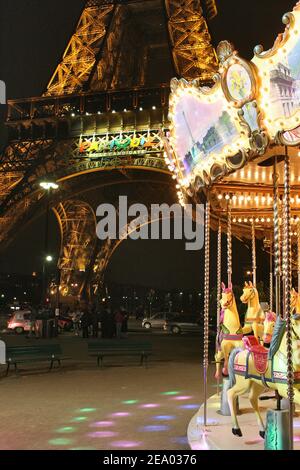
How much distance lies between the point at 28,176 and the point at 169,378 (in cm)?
1946

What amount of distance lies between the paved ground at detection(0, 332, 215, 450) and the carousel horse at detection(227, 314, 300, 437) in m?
1.05

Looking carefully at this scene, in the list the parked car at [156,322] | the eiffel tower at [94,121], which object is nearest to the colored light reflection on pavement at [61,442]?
the eiffel tower at [94,121]

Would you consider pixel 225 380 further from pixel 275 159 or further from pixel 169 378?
pixel 169 378

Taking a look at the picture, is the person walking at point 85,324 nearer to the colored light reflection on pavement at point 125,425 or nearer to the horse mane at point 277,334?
the colored light reflection on pavement at point 125,425

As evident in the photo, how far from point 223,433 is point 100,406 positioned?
295cm

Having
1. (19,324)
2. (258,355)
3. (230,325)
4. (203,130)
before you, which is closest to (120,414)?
(230,325)

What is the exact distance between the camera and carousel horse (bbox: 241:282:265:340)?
30.3 ft

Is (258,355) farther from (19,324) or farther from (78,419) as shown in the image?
(19,324)

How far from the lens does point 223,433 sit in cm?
688

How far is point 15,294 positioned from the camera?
111812 millimetres

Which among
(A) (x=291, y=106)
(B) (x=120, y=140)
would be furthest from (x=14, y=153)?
(A) (x=291, y=106)

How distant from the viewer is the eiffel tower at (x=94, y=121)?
95.7 ft

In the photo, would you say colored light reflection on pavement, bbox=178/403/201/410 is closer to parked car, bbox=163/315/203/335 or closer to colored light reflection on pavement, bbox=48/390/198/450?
colored light reflection on pavement, bbox=48/390/198/450
